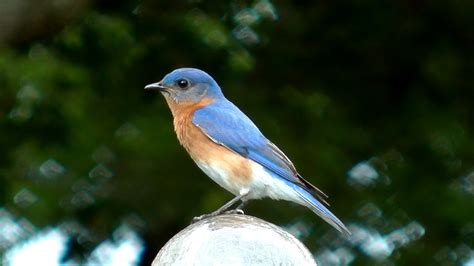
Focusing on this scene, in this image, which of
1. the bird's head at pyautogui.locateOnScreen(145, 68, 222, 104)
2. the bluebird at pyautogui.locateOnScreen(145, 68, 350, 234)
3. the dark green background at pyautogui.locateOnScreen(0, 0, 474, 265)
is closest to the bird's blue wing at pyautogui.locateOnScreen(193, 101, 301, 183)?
the bluebird at pyautogui.locateOnScreen(145, 68, 350, 234)

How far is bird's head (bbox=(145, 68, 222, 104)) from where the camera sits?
746cm

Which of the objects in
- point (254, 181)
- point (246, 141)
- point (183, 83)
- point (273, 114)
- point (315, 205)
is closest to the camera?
point (315, 205)

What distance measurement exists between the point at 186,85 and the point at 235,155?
0.68 meters

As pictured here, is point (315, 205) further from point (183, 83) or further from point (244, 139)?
point (183, 83)

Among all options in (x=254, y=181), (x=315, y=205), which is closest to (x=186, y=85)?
(x=254, y=181)

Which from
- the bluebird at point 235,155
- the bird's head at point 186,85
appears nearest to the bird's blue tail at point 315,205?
the bluebird at point 235,155

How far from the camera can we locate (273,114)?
11.0 meters

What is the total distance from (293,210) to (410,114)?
1.24 metres

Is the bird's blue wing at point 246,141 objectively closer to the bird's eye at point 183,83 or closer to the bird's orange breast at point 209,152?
the bird's orange breast at point 209,152

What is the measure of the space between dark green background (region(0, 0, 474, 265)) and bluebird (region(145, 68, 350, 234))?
3.06m

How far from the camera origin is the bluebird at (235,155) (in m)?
6.82

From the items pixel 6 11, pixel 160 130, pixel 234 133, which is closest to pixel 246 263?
pixel 234 133

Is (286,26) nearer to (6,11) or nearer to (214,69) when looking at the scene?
(214,69)

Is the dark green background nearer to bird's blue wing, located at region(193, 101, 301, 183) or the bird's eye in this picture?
the bird's eye
